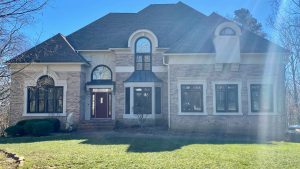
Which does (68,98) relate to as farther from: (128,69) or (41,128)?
(128,69)

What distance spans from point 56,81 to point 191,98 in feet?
32.1

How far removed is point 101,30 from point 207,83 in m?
10.9

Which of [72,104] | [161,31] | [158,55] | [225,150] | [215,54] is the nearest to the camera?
[225,150]

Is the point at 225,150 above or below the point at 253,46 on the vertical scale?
below

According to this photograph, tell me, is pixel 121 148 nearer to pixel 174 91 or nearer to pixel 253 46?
Answer: pixel 174 91

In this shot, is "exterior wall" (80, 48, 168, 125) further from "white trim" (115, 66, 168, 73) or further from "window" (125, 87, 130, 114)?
"window" (125, 87, 130, 114)

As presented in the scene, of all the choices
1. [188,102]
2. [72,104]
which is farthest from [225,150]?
[72,104]

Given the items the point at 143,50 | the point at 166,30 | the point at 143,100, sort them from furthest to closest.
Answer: the point at 166,30, the point at 143,50, the point at 143,100

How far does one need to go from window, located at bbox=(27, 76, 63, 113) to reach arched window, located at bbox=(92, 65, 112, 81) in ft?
10.2

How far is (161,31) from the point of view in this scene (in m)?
24.7

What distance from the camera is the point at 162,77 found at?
22750mm

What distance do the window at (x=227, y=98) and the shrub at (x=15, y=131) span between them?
12.6 metres

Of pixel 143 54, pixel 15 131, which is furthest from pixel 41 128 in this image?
pixel 143 54

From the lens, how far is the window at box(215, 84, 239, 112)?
64.6 feet
